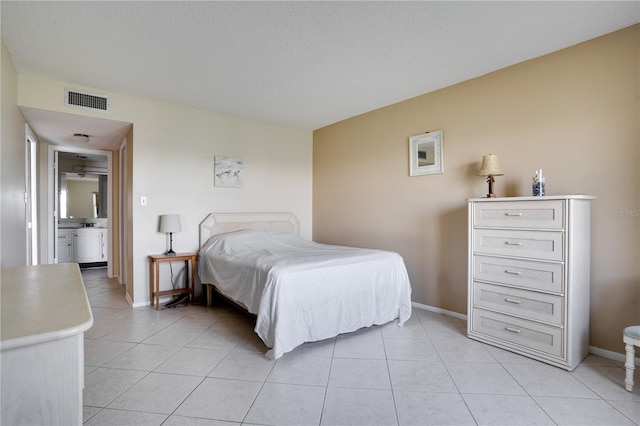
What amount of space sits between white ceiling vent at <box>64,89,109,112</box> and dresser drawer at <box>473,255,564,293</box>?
407cm

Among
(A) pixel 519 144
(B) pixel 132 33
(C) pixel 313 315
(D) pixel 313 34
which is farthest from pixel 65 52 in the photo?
(A) pixel 519 144

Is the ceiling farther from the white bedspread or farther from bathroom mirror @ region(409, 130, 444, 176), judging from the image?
the white bedspread

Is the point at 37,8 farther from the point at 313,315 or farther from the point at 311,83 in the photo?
the point at 313,315

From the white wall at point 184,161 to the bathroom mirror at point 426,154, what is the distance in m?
2.00

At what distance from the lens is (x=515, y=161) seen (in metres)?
2.77

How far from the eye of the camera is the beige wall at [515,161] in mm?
2240

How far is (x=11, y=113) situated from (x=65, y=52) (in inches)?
28.9

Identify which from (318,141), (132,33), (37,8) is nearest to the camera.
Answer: (37,8)

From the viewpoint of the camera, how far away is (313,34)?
2.31 meters

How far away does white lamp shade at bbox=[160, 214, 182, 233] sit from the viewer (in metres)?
3.54

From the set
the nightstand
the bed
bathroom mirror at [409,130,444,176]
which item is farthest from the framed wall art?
bathroom mirror at [409,130,444,176]

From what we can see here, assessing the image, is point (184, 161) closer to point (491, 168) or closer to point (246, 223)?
point (246, 223)

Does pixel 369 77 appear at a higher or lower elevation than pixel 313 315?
higher

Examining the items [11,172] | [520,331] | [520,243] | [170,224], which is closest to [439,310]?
[520,331]
